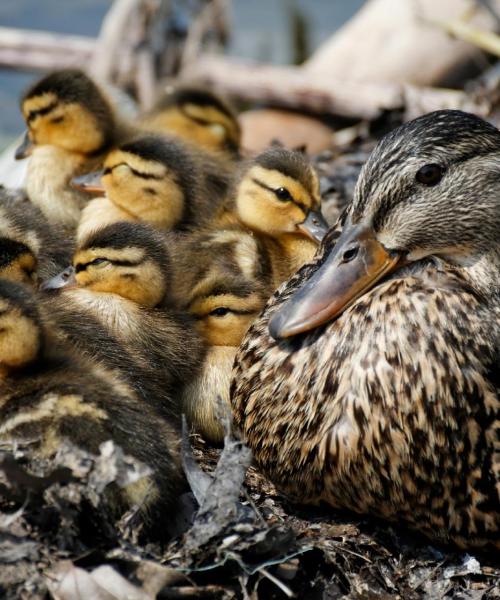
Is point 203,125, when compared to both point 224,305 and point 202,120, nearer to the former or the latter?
point 202,120

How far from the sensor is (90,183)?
12.2 ft

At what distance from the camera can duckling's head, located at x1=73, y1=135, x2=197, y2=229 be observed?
357cm

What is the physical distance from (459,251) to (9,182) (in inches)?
85.1

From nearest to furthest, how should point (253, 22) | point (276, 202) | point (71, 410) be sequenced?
point (71, 410)
point (276, 202)
point (253, 22)

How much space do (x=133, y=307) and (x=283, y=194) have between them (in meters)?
0.76

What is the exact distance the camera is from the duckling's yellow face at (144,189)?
3568 millimetres

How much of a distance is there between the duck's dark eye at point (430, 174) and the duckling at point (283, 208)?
0.96 m

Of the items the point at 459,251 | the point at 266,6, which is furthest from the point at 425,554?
the point at 266,6

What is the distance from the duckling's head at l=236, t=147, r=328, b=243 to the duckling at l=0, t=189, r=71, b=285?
0.63 metres

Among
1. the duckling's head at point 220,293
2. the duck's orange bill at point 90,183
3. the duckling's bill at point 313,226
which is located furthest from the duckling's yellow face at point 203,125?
the duckling's head at point 220,293

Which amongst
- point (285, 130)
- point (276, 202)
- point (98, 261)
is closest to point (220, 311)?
point (98, 261)

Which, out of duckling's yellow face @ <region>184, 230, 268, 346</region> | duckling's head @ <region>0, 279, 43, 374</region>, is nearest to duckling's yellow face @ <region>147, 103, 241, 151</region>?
duckling's yellow face @ <region>184, 230, 268, 346</region>

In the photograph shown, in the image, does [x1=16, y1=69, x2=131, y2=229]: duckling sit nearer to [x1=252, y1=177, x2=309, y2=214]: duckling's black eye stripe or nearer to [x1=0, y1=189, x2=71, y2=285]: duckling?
[x1=0, y1=189, x2=71, y2=285]: duckling

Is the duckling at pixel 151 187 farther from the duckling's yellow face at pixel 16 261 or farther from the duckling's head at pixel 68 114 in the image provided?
the duckling's yellow face at pixel 16 261
